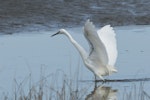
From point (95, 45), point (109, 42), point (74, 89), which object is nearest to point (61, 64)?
point (109, 42)

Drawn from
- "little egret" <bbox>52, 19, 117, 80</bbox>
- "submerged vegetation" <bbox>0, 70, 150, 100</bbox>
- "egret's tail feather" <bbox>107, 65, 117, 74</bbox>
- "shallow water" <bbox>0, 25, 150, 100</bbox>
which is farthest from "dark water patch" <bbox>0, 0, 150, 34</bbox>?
"submerged vegetation" <bbox>0, 70, 150, 100</bbox>

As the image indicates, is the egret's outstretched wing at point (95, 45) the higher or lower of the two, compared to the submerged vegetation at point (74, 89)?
higher

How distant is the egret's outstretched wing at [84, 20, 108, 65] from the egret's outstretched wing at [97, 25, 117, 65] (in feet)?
0.32

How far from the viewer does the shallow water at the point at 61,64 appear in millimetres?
10438

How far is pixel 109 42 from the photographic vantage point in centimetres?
1130

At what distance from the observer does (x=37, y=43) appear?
45.1 feet

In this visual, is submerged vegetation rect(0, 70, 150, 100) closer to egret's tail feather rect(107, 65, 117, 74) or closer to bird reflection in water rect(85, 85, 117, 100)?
bird reflection in water rect(85, 85, 117, 100)

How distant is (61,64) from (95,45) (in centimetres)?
126

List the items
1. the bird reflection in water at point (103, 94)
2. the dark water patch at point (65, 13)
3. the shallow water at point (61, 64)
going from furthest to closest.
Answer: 1. the dark water patch at point (65, 13)
2. the shallow water at point (61, 64)
3. the bird reflection in water at point (103, 94)

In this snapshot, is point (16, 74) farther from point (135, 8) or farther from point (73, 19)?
point (135, 8)

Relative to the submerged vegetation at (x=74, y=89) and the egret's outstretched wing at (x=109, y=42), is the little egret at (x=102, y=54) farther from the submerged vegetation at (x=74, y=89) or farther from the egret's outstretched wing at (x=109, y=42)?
the submerged vegetation at (x=74, y=89)

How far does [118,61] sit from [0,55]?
201cm

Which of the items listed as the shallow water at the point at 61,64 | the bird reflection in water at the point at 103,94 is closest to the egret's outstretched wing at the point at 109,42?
the shallow water at the point at 61,64

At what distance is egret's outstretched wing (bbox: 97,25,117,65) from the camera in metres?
11.2
